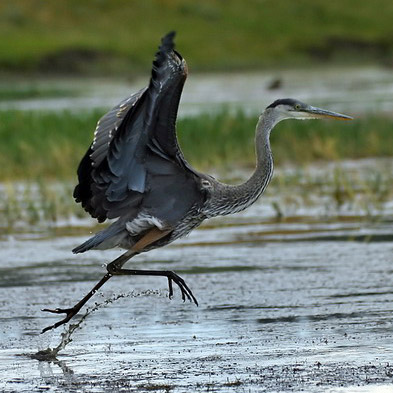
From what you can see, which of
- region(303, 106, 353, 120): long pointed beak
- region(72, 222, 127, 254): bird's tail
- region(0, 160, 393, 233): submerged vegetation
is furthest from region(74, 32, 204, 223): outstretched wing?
region(0, 160, 393, 233): submerged vegetation

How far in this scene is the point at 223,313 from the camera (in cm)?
844

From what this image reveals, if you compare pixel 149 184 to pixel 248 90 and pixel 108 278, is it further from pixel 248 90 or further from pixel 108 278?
pixel 248 90

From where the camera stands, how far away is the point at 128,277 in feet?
34.1

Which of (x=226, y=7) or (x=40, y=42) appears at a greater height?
(x=226, y=7)

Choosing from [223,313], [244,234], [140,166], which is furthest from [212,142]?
[140,166]

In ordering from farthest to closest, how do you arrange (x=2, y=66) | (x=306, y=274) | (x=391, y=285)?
(x=2, y=66)
(x=306, y=274)
(x=391, y=285)

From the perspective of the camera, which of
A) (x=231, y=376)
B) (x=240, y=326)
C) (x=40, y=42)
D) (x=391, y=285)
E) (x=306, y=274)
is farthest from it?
(x=40, y=42)

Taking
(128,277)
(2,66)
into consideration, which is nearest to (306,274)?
(128,277)

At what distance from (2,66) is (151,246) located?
3822cm

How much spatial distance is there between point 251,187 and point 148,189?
74 centimetres

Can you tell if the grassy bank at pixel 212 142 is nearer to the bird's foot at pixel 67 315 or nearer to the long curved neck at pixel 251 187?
the long curved neck at pixel 251 187

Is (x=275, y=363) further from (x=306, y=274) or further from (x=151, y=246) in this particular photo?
(x=306, y=274)

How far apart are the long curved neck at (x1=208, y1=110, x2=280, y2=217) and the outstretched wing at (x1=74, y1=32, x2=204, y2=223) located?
146mm

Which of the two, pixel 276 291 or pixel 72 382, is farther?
pixel 276 291
